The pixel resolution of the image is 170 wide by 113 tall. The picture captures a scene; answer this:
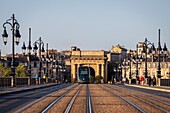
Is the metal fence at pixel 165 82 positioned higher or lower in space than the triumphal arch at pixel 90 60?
lower

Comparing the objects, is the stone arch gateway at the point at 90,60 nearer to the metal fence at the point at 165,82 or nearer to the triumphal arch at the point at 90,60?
the triumphal arch at the point at 90,60

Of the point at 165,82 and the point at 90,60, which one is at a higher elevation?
the point at 90,60

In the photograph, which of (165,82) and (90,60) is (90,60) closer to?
(90,60)

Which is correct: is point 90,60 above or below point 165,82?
above

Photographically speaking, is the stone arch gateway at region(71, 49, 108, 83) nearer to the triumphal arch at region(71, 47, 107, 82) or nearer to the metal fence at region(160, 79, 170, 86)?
the triumphal arch at region(71, 47, 107, 82)

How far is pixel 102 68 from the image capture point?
198 metres

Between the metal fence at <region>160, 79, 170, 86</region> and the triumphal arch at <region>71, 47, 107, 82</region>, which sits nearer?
the metal fence at <region>160, 79, 170, 86</region>

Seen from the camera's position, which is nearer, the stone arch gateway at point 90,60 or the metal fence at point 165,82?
the metal fence at point 165,82

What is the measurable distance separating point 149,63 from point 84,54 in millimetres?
29174

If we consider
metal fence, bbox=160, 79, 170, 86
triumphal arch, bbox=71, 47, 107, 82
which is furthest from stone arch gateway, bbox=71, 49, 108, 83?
metal fence, bbox=160, 79, 170, 86

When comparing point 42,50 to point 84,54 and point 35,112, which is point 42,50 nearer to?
point 35,112

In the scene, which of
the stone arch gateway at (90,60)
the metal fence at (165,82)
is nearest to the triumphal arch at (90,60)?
the stone arch gateway at (90,60)

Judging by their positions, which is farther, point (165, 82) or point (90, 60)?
point (90, 60)

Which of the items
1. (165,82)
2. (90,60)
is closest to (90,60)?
(90,60)
